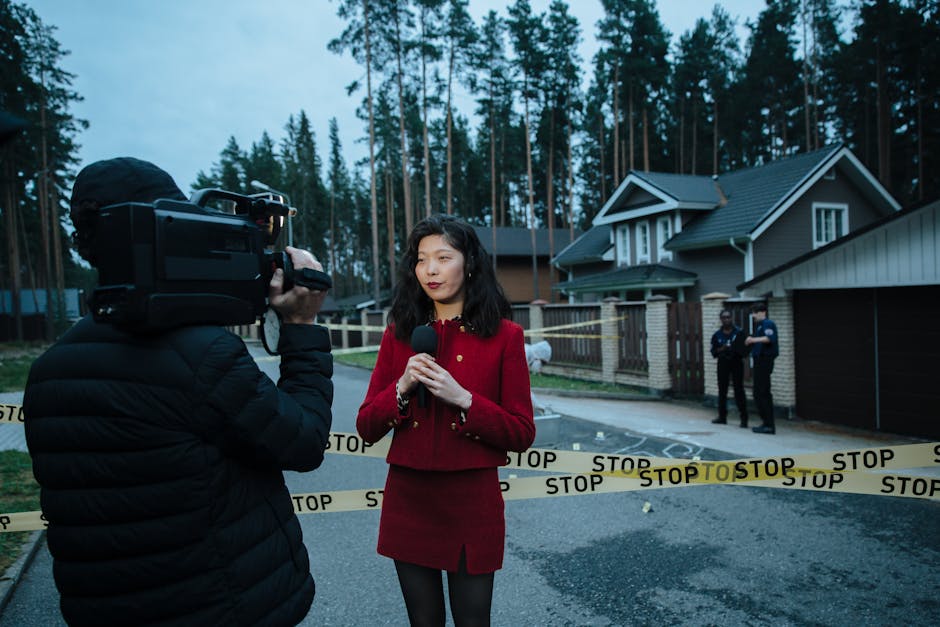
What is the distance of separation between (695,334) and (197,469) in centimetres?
1252

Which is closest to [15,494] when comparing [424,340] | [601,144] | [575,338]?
[424,340]

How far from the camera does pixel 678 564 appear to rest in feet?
14.6

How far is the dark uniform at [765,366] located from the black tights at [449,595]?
8676 mm

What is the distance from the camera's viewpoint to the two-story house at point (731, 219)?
21.0 metres

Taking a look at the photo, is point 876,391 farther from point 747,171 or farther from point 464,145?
point 464,145

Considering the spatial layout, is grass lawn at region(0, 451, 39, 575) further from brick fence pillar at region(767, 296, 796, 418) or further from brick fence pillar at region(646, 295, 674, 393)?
brick fence pillar at region(646, 295, 674, 393)

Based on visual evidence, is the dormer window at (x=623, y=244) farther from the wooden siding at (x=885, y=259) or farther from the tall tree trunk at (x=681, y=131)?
the wooden siding at (x=885, y=259)

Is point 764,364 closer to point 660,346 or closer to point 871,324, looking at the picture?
point 871,324

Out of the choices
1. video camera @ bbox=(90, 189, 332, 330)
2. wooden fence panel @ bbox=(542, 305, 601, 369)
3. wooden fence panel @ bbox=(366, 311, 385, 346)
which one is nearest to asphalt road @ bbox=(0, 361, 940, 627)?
video camera @ bbox=(90, 189, 332, 330)

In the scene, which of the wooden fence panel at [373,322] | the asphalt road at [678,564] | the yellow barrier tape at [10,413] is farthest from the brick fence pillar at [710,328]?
the wooden fence panel at [373,322]

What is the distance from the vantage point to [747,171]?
25.1 m

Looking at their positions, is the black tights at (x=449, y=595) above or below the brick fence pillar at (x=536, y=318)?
below

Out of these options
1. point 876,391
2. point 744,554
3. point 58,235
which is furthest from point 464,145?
point 744,554

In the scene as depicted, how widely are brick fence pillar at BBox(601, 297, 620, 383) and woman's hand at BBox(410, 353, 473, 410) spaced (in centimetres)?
1338
